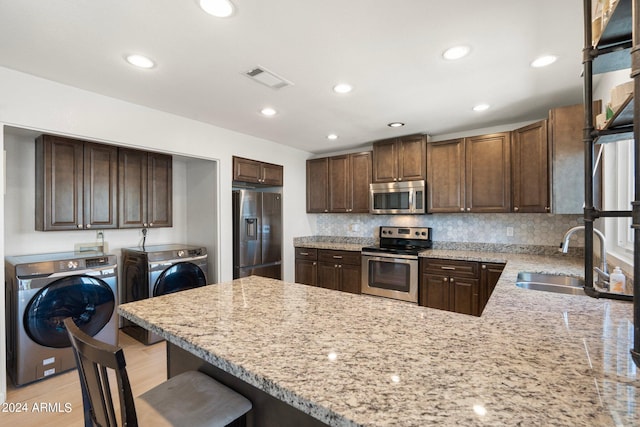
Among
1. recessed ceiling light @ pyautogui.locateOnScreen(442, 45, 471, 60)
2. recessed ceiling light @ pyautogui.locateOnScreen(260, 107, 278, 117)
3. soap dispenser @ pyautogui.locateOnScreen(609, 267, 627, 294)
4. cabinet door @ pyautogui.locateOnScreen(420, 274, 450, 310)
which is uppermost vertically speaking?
recessed ceiling light @ pyautogui.locateOnScreen(260, 107, 278, 117)

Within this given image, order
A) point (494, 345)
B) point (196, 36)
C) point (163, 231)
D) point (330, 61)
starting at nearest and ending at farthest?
point (494, 345) < point (196, 36) < point (330, 61) < point (163, 231)

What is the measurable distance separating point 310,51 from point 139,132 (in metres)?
1.89

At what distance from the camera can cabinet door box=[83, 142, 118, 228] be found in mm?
2881

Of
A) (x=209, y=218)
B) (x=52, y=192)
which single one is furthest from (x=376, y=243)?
(x=52, y=192)

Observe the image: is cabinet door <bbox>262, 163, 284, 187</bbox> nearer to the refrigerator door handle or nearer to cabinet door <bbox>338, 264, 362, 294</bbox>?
the refrigerator door handle

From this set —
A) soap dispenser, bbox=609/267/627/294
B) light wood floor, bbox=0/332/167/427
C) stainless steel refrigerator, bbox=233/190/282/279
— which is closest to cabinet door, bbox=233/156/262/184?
stainless steel refrigerator, bbox=233/190/282/279

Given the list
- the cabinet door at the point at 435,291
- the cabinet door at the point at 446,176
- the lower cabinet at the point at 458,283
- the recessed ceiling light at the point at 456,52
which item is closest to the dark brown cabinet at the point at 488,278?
the lower cabinet at the point at 458,283

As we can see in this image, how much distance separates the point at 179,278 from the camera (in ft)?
10.5

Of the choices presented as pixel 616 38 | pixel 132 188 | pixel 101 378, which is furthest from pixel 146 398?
pixel 132 188

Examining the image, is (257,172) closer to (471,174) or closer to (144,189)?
(144,189)

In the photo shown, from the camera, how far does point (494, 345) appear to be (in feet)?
3.07

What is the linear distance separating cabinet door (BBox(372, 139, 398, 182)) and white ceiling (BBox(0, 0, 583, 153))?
1.06m

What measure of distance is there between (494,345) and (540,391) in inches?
10.1

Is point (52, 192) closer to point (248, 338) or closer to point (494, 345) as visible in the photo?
point (248, 338)
